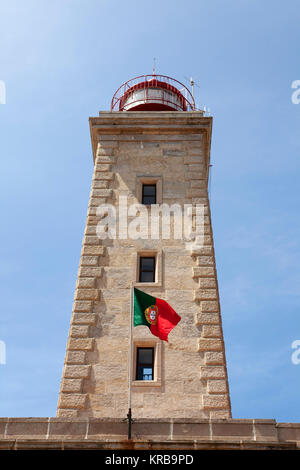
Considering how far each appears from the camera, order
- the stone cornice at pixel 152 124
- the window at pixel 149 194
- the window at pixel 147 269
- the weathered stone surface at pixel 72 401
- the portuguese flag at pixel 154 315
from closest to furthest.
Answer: the portuguese flag at pixel 154 315
the weathered stone surface at pixel 72 401
the window at pixel 147 269
the window at pixel 149 194
the stone cornice at pixel 152 124

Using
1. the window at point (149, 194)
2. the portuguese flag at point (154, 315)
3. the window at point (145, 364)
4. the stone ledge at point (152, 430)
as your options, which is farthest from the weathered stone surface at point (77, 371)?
the window at point (149, 194)

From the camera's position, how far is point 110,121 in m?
27.4

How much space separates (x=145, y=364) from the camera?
20.0m

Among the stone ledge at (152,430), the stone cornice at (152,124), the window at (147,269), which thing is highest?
the stone cornice at (152,124)

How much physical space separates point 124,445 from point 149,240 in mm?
9517

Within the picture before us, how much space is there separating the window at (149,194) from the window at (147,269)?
294 cm

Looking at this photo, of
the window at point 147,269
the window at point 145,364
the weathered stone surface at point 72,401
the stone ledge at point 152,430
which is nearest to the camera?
the stone ledge at point 152,430

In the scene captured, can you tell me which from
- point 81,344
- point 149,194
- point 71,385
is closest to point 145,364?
point 81,344

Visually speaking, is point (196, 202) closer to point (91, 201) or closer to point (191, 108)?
point (91, 201)

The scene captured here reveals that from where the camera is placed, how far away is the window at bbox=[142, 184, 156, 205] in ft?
81.8

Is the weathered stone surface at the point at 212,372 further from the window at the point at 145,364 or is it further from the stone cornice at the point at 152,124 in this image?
the stone cornice at the point at 152,124

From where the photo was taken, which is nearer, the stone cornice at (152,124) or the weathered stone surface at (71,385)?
the weathered stone surface at (71,385)

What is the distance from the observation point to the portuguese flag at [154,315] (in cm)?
1781
